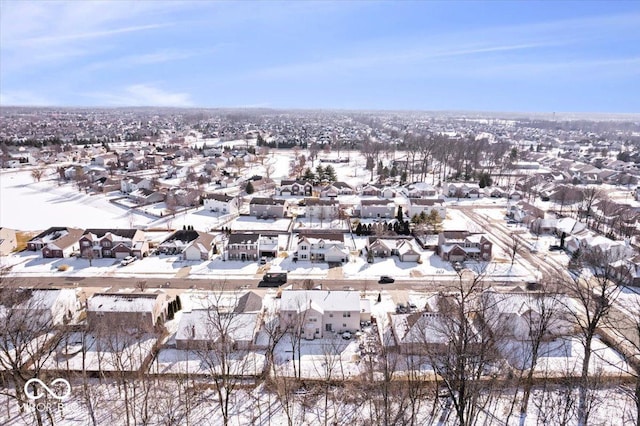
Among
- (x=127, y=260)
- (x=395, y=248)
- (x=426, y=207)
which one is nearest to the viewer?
(x=127, y=260)

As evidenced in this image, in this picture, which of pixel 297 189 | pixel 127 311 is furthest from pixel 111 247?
pixel 297 189

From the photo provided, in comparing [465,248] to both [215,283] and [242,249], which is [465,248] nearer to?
[242,249]

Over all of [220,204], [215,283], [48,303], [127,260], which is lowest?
[215,283]

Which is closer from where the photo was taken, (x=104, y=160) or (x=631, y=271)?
(x=631, y=271)

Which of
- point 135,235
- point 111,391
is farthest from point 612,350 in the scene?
point 135,235

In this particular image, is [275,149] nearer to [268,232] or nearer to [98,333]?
[268,232]

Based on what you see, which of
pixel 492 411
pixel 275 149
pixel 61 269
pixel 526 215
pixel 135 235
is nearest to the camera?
pixel 492 411

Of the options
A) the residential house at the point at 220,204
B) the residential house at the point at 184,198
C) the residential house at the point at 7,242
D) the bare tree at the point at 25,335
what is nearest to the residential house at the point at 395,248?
the residential house at the point at 220,204

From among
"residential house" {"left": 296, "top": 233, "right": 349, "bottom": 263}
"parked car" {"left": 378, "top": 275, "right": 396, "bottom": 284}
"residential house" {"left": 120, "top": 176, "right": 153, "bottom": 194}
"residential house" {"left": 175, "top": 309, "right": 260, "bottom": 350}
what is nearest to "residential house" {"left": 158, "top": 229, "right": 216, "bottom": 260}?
"residential house" {"left": 296, "top": 233, "right": 349, "bottom": 263}
